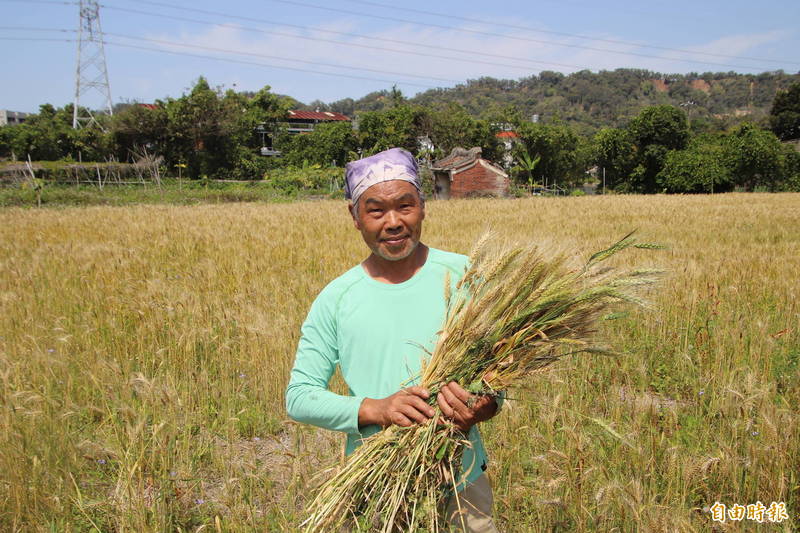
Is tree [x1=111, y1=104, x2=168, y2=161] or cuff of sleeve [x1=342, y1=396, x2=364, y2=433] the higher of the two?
tree [x1=111, y1=104, x2=168, y2=161]

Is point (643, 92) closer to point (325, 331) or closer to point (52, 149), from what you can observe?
point (52, 149)

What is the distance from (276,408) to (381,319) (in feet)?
6.60

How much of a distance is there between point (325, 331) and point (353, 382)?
0.63 ft

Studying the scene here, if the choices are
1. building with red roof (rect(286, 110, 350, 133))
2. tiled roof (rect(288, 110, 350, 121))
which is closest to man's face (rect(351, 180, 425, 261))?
building with red roof (rect(286, 110, 350, 133))

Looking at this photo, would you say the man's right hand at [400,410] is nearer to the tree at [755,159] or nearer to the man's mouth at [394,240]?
the man's mouth at [394,240]

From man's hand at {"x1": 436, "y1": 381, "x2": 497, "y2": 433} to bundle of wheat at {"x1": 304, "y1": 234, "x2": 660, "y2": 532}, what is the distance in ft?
0.16

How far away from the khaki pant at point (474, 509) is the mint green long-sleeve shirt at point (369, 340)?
0.05m

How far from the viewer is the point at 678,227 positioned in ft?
40.0

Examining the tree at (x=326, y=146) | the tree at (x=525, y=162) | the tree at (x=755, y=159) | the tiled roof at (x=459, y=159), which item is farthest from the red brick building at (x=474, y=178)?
the tree at (x=755, y=159)

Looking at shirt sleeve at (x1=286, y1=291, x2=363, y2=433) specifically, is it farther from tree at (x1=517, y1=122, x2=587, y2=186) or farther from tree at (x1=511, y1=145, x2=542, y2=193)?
tree at (x1=517, y1=122, x2=587, y2=186)

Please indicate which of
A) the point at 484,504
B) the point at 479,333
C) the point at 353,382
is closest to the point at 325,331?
the point at 353,382

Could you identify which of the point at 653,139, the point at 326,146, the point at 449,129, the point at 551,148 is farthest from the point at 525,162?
the point at 326,146

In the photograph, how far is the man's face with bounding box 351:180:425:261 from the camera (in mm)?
1695

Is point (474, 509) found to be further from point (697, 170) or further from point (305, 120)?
point (305, 120)
